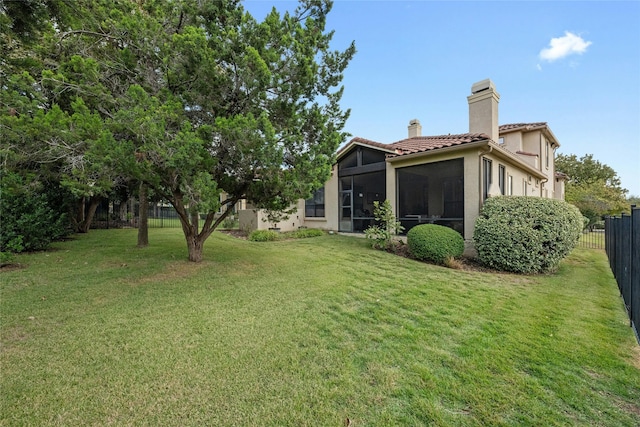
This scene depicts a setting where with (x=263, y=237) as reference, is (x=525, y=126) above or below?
above

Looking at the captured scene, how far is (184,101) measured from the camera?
5.52 m

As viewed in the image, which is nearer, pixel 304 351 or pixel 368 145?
pixel 304 351

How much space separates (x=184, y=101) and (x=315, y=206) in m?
10.7

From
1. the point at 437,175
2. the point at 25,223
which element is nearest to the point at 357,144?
the point at 437,175

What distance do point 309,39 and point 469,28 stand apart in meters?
7.91

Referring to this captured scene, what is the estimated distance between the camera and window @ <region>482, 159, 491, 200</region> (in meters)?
9.41

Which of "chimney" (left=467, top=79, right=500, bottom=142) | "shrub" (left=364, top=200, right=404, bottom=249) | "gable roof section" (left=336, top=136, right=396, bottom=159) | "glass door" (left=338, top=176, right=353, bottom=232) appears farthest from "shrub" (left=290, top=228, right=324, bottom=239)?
"chimney" (left=467, top=79, right=500, bottom=142)

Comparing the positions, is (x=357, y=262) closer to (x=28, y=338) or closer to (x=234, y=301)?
(x=234, y=301)

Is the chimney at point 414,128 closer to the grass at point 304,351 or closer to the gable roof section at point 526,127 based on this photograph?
the gable roof section at point 526,127

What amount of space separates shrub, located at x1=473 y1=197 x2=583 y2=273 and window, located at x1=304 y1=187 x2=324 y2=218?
859 cm

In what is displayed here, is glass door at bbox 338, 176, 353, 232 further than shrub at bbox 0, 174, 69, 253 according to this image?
Yes

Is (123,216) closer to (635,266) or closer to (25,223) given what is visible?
(25,223)

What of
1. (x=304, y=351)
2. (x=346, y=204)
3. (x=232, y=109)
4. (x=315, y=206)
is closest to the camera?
(x=304, y=351)

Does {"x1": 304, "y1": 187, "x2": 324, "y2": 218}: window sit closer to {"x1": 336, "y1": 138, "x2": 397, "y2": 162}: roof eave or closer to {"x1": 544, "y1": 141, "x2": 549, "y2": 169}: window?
{"x1": 336, "y1": 138, "x2": 397, "y2": 162}: roof eave
